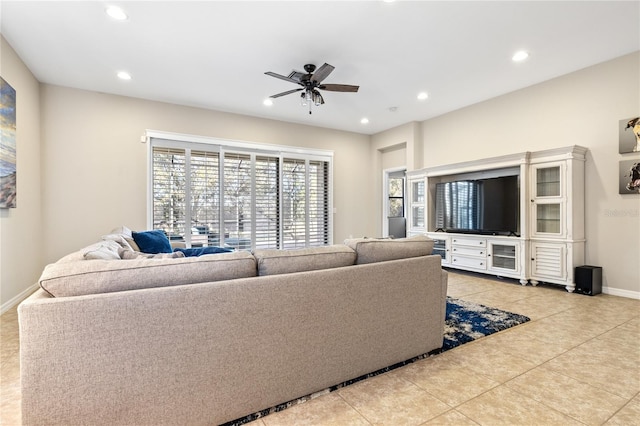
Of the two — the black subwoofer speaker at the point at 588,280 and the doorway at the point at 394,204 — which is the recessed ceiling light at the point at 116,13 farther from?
the black subwoofer speaker at the point at 588,280

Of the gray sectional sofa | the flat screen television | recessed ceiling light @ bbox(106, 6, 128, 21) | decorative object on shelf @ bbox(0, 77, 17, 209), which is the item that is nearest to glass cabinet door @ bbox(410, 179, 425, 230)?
the flat screen television

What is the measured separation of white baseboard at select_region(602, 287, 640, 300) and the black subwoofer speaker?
0.28ft

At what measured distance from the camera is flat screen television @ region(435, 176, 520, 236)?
4441 mm

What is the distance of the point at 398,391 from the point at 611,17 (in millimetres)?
3911

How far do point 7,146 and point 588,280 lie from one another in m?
6.74

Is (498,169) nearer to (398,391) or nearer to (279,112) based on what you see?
(279,112)

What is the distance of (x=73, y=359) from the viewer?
1176mm

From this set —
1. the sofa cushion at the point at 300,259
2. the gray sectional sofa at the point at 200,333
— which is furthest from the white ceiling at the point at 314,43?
the gray sectional sofa at the point at 200,333

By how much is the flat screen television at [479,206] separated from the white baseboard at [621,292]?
45.9 inches

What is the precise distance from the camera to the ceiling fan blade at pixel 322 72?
3186 millimetres

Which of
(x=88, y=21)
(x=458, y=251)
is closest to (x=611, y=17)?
(x=458, y=251)

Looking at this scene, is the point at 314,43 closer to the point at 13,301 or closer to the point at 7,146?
the point at 7,146

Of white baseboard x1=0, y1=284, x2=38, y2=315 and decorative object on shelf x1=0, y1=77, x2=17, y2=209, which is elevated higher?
decorative object on shelf x1=0, y1=77, x2=17, y2=209

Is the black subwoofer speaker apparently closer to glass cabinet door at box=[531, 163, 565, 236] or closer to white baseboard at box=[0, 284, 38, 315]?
glass cabinet door at box=[531, 163, 565, 236]
